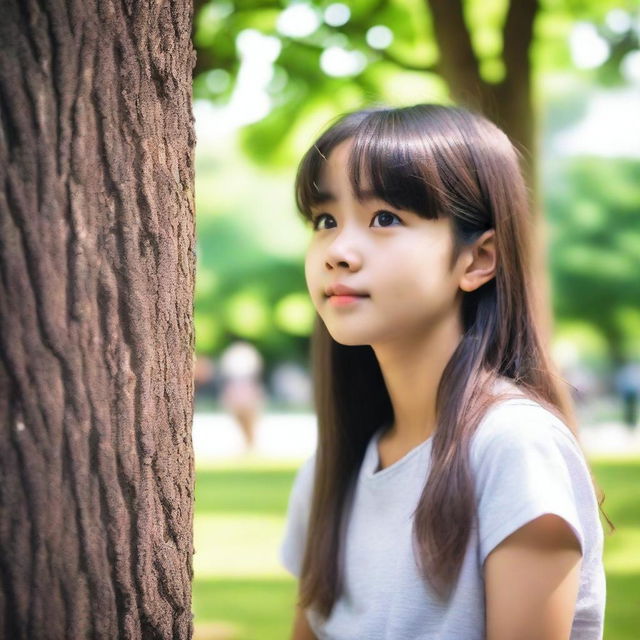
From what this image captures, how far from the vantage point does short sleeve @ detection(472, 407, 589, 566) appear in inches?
69.7

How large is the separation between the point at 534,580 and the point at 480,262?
698mm

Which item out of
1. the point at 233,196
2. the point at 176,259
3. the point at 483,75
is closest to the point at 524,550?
the point at 176,259

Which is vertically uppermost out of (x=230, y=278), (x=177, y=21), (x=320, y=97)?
(x=320, y=97)

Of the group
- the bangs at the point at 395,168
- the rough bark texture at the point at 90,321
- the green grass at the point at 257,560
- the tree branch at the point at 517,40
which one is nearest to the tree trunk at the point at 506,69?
the tree branch at the point at 517,40

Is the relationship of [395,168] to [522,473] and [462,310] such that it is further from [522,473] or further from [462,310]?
[522,473]

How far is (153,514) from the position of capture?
1.74m

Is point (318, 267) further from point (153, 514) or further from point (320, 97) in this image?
point (320, 97)

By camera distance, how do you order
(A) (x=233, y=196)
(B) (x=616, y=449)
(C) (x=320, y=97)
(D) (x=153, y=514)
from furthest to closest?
(A) (x=233, y=196)
(B) (x=616, y=449)
(C) (x=320, y=97)
(D) (x=153, y=514)

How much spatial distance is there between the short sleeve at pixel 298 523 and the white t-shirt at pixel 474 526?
237 mm

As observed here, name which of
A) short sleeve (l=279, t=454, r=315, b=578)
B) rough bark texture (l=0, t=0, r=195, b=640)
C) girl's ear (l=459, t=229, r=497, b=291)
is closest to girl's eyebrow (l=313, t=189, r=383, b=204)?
girl's ear (l=459, t=229, r=497, b=291)

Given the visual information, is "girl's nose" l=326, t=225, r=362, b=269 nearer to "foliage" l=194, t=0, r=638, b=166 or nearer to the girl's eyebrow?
the girl's eyebrow

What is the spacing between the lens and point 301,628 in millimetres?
2367

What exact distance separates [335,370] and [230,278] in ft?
98.9

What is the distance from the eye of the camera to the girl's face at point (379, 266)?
197cm
